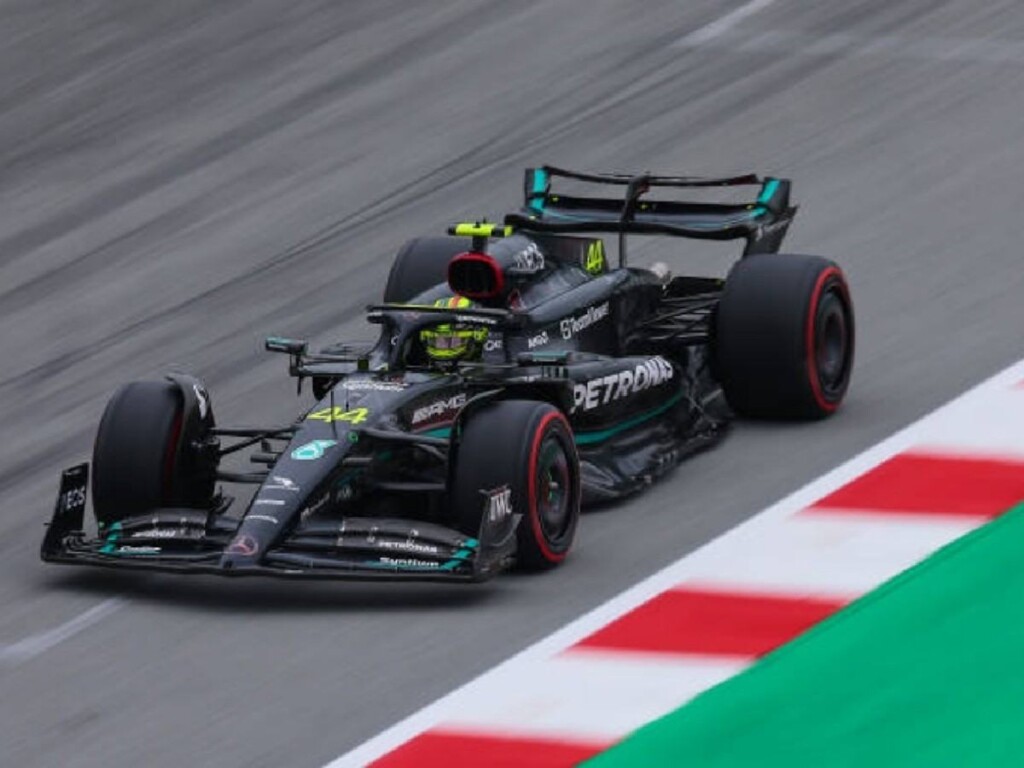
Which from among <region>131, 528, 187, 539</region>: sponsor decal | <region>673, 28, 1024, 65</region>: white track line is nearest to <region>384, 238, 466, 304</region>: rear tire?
<region>131, 528, 187, 539</region>: sponsor decal

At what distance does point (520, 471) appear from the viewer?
33.6ft

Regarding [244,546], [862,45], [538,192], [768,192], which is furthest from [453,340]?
[862,45]

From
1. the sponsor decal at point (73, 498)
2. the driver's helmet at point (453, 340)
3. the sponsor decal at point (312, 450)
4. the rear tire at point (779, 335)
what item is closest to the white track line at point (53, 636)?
the sponsor decal at point (73, 498)

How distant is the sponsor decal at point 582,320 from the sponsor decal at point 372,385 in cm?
111

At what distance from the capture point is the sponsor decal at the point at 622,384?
11328mm

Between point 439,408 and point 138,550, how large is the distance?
1279mm

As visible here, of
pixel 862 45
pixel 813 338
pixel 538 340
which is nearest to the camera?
pixel 538 340

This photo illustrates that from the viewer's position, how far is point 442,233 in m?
15.7

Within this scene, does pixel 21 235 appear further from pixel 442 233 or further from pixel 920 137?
pixel 920 137

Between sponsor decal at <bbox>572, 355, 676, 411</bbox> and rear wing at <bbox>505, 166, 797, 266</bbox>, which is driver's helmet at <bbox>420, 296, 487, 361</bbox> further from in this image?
rear wing at <bbox>505, 166, 797, 266</bbox>

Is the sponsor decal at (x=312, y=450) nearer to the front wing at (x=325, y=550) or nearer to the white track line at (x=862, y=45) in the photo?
the front wing at (x=325, y=550)

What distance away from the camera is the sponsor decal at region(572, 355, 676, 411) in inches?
446

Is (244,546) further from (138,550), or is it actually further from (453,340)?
(453,340)

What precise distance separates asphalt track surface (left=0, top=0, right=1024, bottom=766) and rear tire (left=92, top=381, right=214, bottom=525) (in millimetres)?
316
